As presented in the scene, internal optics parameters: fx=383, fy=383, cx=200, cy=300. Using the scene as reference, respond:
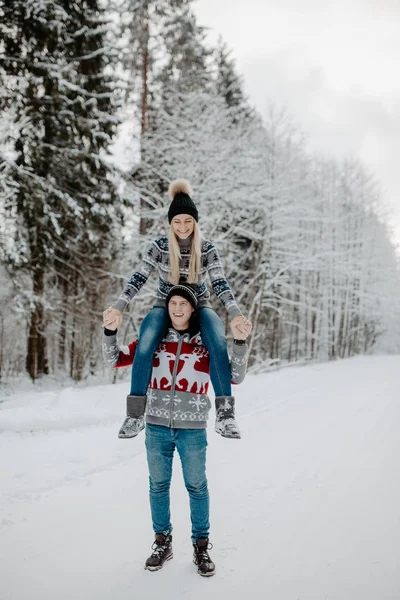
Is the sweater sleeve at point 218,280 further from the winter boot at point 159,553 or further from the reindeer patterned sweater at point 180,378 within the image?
the winter boot at point 159,553

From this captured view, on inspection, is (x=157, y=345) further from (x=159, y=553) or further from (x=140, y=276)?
(x=159, y=553)

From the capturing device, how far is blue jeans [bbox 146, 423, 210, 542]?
2.47 meters

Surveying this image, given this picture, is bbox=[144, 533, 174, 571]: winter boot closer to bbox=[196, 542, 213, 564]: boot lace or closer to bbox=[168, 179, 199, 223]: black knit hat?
bbox=[196, 542, 213, 564]: boot lace

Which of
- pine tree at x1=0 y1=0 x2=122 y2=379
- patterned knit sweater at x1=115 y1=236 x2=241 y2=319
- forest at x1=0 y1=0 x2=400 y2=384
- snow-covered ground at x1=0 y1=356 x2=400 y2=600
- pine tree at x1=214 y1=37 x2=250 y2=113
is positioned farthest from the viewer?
pine tree at x1=214 y1=37 x2=250 y2=113

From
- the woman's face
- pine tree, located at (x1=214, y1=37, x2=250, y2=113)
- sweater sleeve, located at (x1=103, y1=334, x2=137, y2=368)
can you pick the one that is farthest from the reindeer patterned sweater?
pine tree, located at (x1=214, y1=37, x2=250, y2=113)

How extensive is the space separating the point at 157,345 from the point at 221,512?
1.64 metres

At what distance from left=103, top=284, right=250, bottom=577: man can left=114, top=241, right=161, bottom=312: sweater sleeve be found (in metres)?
0.26

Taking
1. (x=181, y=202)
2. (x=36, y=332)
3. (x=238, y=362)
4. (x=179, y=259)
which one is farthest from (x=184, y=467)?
(x=36, y=332)

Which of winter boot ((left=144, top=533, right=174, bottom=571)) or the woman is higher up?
the woman

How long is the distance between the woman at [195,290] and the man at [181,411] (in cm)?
5

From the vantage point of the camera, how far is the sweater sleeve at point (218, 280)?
8.94ft

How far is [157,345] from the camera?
2.47 m

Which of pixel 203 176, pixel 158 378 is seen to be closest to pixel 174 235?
pixel 158 378

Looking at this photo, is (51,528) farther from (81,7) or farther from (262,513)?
(81,7)
